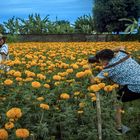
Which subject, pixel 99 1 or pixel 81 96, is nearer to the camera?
pixel 81 96

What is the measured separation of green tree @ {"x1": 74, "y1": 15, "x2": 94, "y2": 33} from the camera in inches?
1610

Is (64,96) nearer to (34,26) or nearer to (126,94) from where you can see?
(126,94)

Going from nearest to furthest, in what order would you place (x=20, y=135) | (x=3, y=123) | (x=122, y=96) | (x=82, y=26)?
(x=20, y=135)
(x=3, y=123)
(x=122, y=96)
(x=82, y=26)

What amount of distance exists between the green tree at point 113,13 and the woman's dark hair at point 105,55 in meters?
35.3

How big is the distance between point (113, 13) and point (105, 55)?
36733mm

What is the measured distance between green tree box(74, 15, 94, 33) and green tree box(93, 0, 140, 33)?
969 mm

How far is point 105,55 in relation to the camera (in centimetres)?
668

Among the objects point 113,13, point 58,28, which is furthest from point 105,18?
point 58,28

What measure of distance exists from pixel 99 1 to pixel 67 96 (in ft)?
128

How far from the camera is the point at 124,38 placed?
35.4 meters

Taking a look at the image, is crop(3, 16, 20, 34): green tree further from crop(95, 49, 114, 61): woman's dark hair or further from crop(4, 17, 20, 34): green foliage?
crop(95, 49, 114, 61): woman's dark hair

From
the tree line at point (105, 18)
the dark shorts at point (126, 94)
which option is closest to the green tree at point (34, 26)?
the tree line at point (105, 18)

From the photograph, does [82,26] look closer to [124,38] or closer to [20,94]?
[124,38]

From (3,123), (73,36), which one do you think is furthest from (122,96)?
(73,36)
